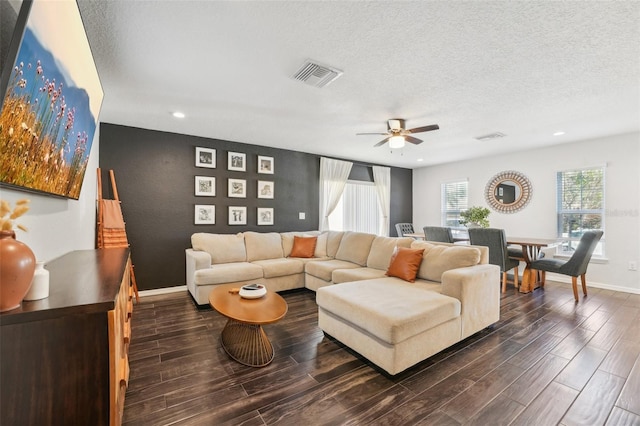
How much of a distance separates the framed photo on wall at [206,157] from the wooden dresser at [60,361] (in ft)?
12.2

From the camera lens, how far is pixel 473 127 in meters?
3.96

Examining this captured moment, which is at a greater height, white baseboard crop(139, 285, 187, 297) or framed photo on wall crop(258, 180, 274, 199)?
framed photo on wall crop(258, 180, 274, 199)

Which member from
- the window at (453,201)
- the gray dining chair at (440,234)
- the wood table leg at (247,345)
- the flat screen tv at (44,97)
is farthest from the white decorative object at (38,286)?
the window at (453,201)

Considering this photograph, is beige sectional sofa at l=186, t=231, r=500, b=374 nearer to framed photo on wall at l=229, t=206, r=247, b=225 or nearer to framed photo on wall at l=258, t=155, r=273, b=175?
framed photo on wall at l=229, t=206, r=247, b=225

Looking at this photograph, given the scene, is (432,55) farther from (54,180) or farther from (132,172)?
(132,172)

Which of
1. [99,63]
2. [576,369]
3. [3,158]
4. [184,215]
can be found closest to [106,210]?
[184,215]

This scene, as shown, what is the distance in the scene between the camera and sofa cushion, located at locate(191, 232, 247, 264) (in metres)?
3.99

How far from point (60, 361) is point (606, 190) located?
21.9ft

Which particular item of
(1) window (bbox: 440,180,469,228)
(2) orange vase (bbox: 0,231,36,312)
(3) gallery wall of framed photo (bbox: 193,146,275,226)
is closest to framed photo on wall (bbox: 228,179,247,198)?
(3) gallery wall of framed photo (bbox: 193,146,275,226)

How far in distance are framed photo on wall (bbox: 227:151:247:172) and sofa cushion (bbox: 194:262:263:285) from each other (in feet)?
5.65

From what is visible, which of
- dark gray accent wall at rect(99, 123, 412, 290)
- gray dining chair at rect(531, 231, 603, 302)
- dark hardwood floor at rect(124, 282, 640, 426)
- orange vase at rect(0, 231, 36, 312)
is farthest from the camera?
dark gray accent wall at rect(99, 123, 412, 290)

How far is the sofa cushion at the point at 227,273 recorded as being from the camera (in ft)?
11.3

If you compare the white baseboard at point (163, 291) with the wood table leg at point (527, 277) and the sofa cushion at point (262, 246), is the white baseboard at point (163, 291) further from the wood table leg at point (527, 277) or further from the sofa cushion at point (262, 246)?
the wood table leg at point (527, 277)

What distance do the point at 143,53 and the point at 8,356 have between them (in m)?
2.18
